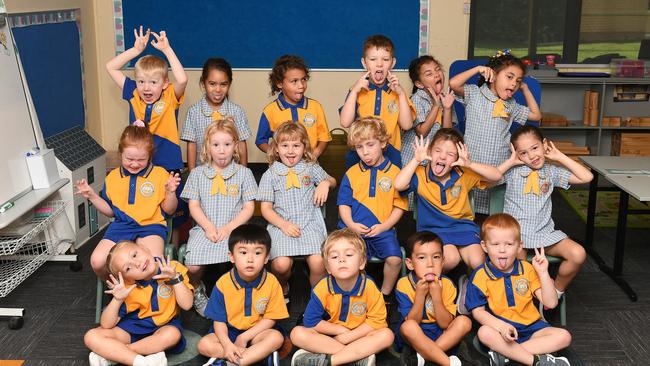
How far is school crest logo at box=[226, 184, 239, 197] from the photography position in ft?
11.5

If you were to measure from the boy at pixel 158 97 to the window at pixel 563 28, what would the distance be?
3.02 metres

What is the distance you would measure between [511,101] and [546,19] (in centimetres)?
258

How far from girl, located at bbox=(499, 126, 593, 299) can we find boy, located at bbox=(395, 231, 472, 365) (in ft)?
1.85

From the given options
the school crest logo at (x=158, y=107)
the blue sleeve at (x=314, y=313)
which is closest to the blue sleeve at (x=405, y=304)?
the blue sleeve at (x=314, y=313)

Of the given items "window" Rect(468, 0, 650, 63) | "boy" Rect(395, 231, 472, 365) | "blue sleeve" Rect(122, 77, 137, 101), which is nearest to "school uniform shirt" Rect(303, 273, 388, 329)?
"boy" Rect(395, 231, 472, 365)

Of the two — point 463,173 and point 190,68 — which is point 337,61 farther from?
point 463,173

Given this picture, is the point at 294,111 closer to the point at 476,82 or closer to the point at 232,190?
the point at 232,190

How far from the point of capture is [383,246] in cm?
339

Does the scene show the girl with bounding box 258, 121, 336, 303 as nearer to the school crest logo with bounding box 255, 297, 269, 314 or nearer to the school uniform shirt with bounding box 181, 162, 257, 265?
the school uniform shirt with bounding box 181, 162, 257, 265

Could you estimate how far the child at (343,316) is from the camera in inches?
114

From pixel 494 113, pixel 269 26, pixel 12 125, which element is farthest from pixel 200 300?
pixel 269 26

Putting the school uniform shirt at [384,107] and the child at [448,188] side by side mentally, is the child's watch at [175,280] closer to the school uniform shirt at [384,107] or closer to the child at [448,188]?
the child at [448,188]

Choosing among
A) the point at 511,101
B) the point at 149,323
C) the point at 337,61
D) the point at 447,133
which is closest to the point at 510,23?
the point at 337,61

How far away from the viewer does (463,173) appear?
11.3ft
